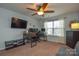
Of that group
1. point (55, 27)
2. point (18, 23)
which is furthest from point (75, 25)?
point (18, 23)

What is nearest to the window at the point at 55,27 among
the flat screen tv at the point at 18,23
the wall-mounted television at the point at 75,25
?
the wall-mounted television at the point at 75,25

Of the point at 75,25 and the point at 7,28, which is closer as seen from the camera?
the point at 7,28

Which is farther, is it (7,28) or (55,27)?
(55,27)

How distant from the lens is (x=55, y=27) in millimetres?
1795

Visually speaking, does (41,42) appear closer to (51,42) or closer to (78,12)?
(51,42)

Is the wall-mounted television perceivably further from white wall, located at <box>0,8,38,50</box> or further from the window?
white wall, located at <box>0,8,38,50</box>

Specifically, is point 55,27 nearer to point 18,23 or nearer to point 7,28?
point 18,23

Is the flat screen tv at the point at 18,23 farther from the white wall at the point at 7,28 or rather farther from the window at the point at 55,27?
the window at the point at 55,27

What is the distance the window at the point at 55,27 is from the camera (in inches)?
69.4

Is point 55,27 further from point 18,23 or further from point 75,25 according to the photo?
point 18,23

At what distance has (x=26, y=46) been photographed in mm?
1864

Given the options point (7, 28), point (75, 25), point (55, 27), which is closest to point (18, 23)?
point (7, 28)

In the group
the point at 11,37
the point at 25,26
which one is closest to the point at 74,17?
the point at 25,26

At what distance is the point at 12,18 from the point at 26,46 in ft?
2.12
